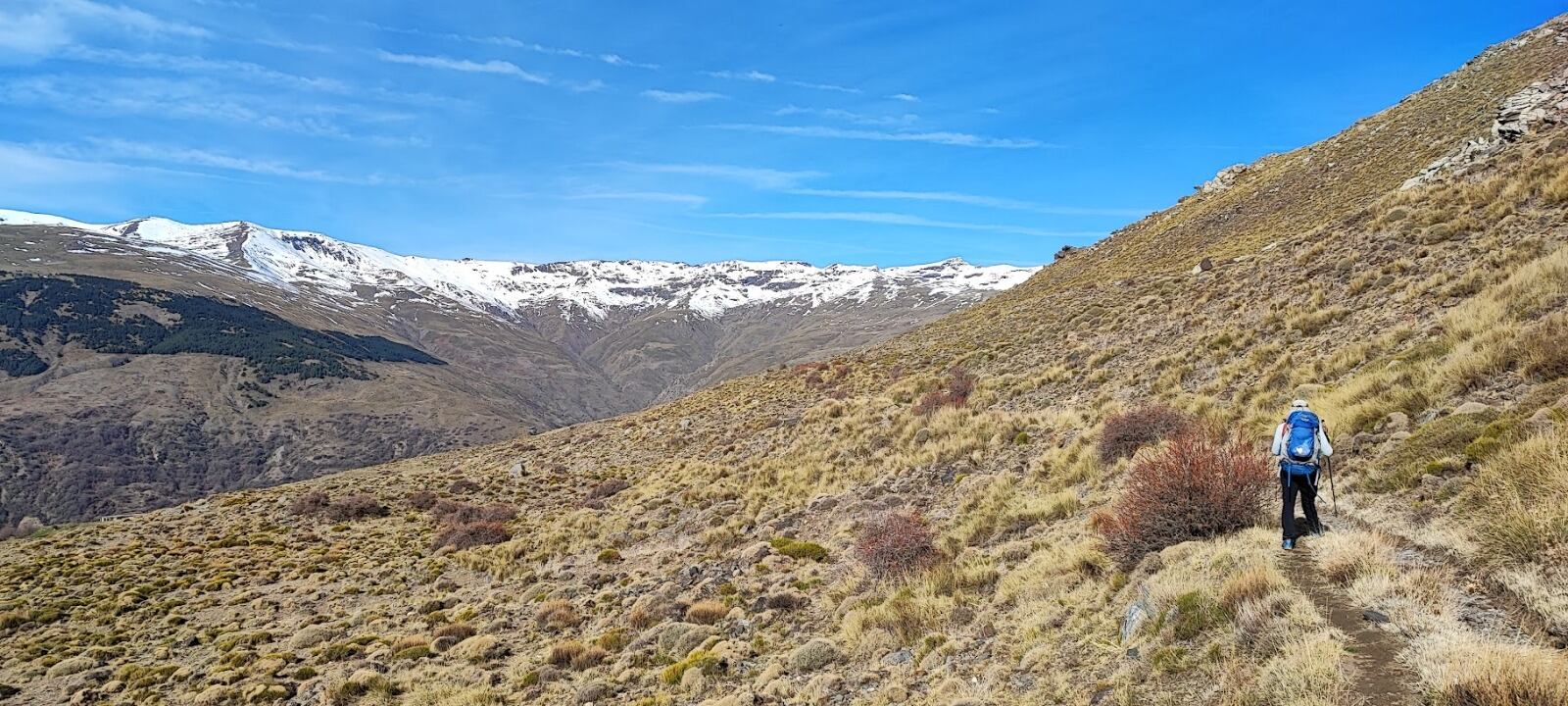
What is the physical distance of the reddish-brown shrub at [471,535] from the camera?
24.3m

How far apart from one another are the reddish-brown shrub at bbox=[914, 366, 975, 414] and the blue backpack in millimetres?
16313

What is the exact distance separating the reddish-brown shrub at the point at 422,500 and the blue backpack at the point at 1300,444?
107 feet

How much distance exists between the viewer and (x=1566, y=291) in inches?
432

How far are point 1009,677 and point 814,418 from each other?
76.6 feet

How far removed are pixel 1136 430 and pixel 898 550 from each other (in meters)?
5.63

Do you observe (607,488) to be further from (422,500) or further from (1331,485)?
(1331,485)

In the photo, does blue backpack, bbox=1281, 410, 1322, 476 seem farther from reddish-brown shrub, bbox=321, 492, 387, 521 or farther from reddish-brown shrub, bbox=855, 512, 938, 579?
reddish-brown shrub, bbox=321, 492, 387, 521

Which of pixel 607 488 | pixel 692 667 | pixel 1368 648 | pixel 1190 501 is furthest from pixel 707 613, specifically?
pixel 607 488

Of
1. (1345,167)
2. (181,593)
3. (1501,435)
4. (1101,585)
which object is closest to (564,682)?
(1101,585)

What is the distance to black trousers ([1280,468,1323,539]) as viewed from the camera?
25.1 feet

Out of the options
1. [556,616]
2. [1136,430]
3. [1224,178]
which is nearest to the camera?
[1136,430]

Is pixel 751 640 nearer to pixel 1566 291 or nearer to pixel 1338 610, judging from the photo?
pixel 1338 610

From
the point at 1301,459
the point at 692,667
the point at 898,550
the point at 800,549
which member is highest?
the point at 1301,459

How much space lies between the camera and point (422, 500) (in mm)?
32219
